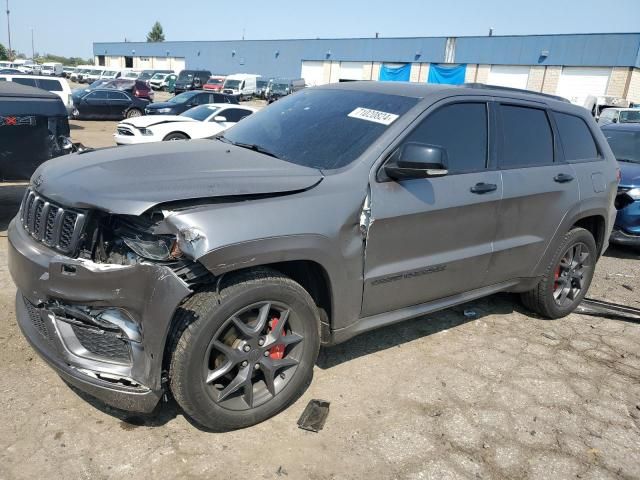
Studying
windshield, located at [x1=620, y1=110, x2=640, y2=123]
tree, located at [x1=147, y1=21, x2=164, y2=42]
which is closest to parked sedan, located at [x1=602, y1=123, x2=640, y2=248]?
windshield, located at [x1=620, y1=110, x2=640, y2=123]

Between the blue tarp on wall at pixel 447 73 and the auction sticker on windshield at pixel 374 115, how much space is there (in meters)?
41.8

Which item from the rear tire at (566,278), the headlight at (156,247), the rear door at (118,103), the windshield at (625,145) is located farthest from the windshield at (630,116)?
the headlight at (156,247)

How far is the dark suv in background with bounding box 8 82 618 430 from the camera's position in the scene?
2.44m

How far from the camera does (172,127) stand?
11.8m

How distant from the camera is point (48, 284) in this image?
98.0 inches

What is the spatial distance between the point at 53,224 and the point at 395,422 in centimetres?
215

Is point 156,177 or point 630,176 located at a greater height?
point 156,177

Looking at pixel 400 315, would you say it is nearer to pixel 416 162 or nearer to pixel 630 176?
pixel 416 162

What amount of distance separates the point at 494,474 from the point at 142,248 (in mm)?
Result: 2103

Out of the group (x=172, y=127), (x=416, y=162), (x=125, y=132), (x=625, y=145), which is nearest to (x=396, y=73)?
(x=172, y=127)

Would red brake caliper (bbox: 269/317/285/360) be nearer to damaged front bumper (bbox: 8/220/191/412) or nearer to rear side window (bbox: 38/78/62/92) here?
damaged front bumper (bbox: 8/220/191/412)

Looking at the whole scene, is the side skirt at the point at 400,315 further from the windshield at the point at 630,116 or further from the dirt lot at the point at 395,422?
the windshield at the point at 630,116

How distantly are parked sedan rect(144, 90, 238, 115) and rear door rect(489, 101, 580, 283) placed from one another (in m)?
15.3

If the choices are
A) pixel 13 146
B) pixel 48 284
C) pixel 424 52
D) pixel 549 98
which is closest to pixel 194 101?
pixel 13 146
